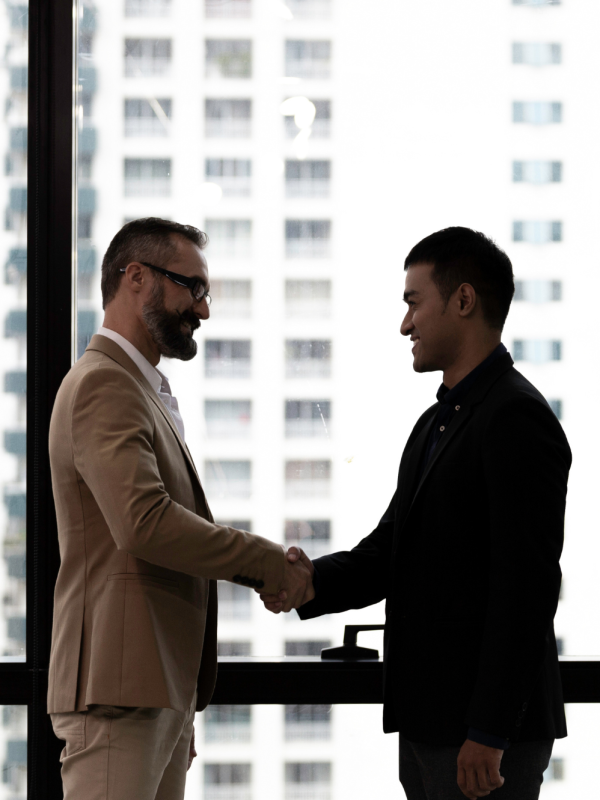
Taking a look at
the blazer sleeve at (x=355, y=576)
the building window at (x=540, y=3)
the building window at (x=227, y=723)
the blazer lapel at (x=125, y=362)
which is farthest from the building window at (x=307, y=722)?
the building window at (x=540, y=3)

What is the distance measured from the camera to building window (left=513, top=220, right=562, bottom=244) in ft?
7.29

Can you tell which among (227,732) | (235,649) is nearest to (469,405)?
(235,649)

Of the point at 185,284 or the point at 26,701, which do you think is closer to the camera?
the point at 185,284

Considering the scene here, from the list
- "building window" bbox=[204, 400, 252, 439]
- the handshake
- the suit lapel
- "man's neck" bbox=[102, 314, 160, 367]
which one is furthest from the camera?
"building window" bbox=[204, 400, 252, 439]

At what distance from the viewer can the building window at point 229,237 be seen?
2.21m

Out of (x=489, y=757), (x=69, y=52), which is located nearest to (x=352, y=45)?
(x=69, y=52)

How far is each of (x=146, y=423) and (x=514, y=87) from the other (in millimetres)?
1524

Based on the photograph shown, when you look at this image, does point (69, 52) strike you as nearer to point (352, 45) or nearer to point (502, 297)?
point (352, 45)

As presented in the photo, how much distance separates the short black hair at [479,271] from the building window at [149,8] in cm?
120

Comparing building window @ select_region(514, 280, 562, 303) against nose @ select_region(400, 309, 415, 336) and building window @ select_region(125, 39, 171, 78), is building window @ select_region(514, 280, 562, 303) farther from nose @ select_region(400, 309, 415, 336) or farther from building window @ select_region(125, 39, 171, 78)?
building window @ select_region(125, 39, 171, 78)

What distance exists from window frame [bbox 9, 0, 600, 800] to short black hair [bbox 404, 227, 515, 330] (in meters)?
1.06

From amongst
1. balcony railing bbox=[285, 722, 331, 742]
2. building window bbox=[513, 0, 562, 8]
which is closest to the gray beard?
balcony railing bbox=[285, 722, 331, 742]

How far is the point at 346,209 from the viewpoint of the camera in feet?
7.30

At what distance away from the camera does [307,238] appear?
87.4 inches
